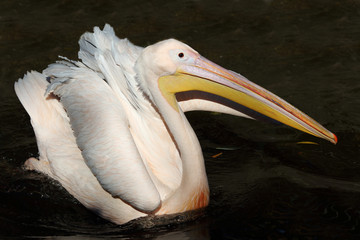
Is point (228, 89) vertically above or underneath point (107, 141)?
above

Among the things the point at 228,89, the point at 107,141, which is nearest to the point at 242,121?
the point at 228,89

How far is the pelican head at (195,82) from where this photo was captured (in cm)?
406

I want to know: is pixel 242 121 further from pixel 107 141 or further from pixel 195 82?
pixel 107 141

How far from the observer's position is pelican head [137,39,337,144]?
406 centimetres

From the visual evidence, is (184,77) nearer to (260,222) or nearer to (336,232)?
(260,222)

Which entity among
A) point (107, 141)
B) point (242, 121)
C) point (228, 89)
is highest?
point (228, 89)

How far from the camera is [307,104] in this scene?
18.7 feet

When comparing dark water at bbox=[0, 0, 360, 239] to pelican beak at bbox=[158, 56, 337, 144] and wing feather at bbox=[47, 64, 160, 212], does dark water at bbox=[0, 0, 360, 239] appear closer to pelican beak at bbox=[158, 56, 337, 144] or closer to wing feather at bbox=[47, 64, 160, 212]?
wing feather at bbox=[47, 64, 160, 212]

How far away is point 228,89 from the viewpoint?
4.21 meters

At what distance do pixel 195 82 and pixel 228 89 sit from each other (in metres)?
0.24

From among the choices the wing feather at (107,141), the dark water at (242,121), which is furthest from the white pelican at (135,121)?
the dark water at (242,121)

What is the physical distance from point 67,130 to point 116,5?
11.4 feet

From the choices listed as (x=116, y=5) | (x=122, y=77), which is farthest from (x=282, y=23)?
(x=122, y=77)

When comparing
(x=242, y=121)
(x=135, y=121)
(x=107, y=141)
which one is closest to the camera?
(x=107, y=141)
